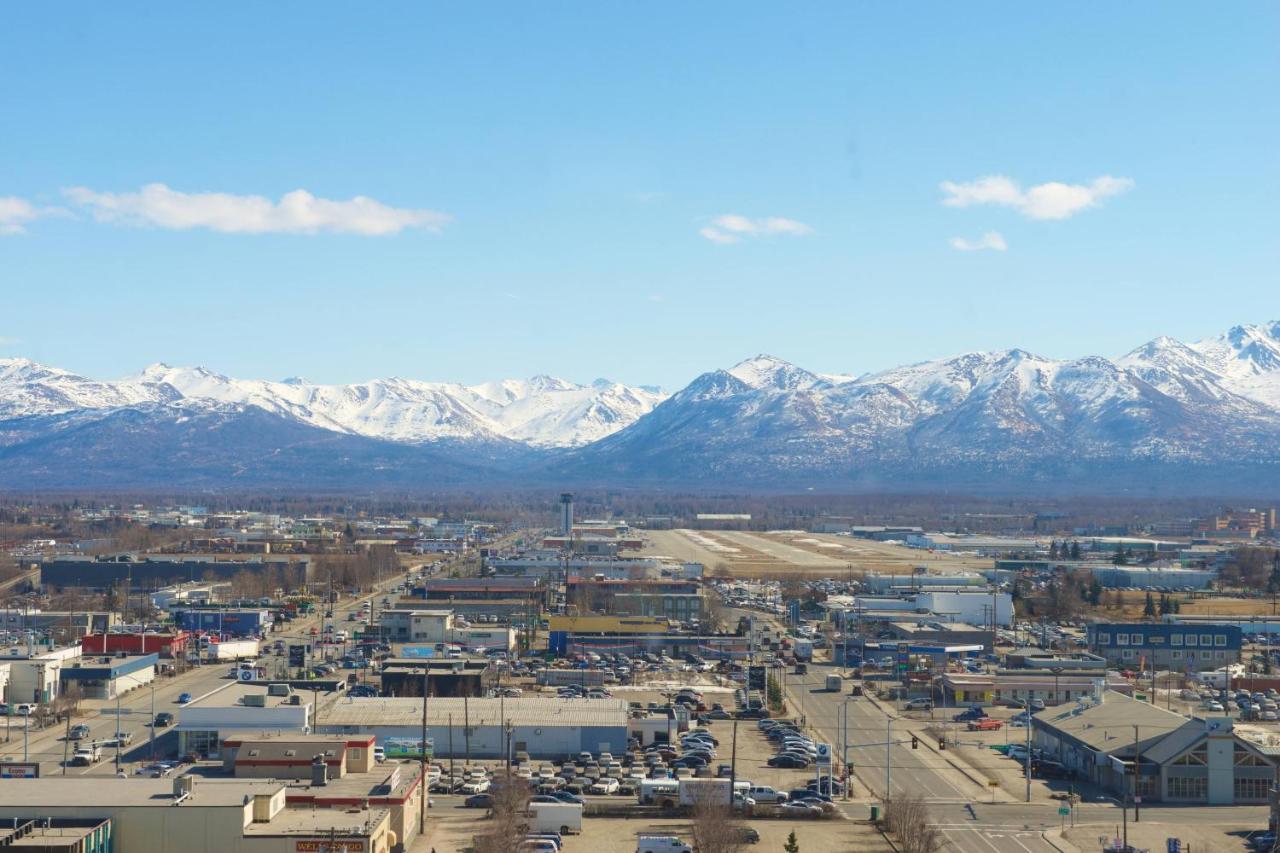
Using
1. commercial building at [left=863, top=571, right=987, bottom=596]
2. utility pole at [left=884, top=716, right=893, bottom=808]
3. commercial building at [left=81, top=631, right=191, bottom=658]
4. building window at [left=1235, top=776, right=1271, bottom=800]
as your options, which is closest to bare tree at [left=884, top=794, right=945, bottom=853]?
utility pole at [left=884, top=716, right=893, bottom=808]

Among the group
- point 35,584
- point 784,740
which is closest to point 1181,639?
point 784,740

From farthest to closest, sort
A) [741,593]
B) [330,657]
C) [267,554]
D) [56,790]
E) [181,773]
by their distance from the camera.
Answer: [267,554] < [741,593] < [330,657] < [181,773] < [56,790]

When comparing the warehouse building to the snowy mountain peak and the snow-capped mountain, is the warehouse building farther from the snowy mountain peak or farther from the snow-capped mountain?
the snowy mountain peak

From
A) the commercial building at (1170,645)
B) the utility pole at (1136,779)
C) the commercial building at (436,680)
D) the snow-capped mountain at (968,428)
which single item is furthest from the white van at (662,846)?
the snow-capped mountain at (968,428)

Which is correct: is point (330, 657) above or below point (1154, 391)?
below

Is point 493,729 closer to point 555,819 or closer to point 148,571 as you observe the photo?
point 555,819

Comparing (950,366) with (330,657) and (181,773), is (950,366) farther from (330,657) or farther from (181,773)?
(181,773)
